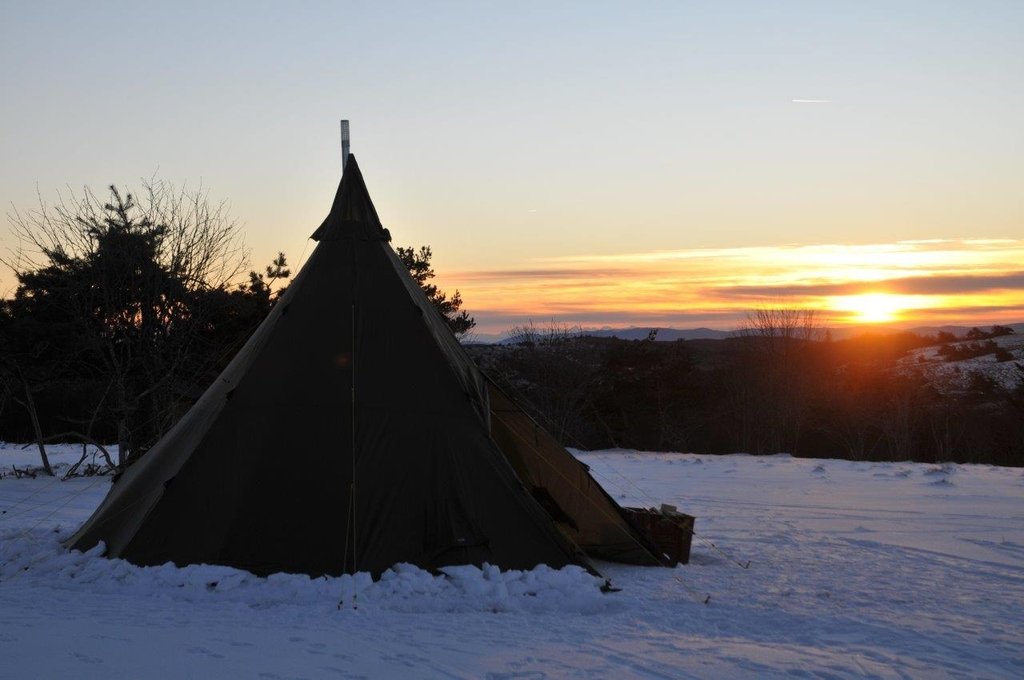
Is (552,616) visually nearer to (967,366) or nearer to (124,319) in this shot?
(124,319)

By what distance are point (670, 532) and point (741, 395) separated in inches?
929

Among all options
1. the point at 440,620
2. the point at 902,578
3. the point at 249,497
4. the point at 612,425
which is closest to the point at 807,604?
the point at 902,578

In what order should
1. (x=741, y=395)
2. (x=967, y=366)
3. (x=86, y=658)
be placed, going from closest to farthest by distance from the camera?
(x=86, y=658)
(x=741, y=395)
(x=967, y=366)

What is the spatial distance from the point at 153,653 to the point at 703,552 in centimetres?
528

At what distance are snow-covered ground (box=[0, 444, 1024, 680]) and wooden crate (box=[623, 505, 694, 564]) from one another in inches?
9.6

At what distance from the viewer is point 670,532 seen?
26.9ft

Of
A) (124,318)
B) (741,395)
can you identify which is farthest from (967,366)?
(124,318)

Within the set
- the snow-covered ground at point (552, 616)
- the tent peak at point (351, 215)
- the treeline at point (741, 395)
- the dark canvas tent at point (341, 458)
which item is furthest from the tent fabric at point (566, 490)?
the treeline at point (741, 395)

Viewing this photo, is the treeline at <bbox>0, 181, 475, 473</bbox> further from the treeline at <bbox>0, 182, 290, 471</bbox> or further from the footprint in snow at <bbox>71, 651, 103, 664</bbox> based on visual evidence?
the footprint in snow at <bbox>71, 651, 103, 664</bbox>

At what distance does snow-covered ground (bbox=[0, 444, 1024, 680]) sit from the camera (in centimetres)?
514

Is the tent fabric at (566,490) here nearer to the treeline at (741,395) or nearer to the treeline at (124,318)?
the treeline at (124,318)

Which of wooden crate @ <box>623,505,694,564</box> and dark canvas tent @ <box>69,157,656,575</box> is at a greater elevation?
dark canvas tent @ <box>69,157,656,575</box>

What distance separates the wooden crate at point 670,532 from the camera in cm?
816

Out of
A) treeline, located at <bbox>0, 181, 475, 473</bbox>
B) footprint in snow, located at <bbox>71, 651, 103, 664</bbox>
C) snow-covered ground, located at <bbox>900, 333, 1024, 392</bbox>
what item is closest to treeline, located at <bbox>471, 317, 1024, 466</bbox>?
snow-covered ground, located at <bbox>900, 333, 1024, 392</bbox>
